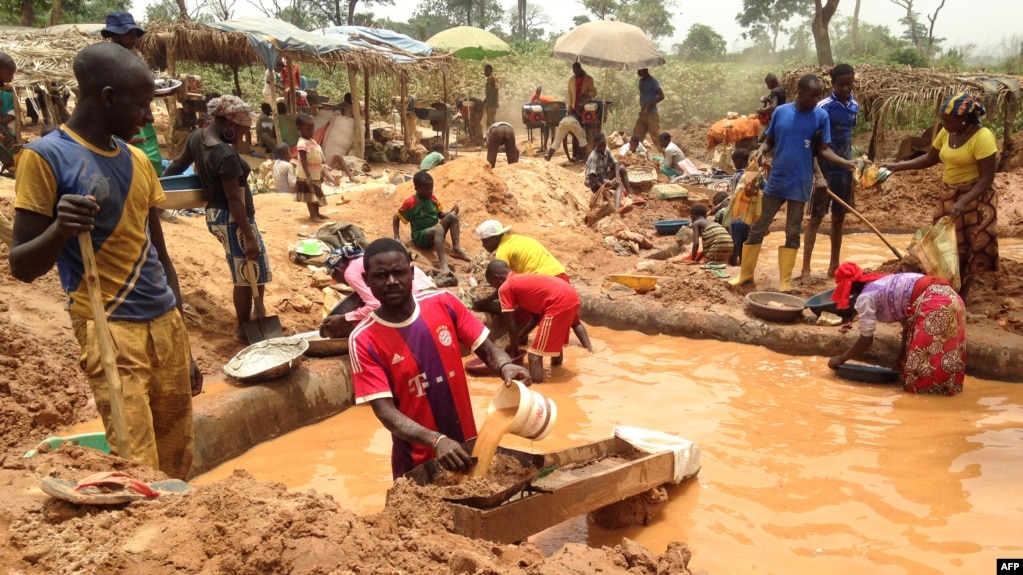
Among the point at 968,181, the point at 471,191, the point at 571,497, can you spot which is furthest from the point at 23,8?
the point at 571,497

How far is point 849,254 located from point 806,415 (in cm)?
559

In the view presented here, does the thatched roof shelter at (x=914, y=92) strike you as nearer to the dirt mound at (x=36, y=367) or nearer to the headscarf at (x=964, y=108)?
the headscarf at (x=964, y=108)

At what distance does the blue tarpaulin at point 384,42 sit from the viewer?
53.1ft

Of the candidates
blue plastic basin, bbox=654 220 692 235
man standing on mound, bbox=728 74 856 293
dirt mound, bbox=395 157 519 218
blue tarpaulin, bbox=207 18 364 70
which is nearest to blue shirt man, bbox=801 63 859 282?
man standing on mound, bbox=728 74 856 293

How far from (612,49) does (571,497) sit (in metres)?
13.9

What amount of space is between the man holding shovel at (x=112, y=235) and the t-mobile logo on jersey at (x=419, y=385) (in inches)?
36.5

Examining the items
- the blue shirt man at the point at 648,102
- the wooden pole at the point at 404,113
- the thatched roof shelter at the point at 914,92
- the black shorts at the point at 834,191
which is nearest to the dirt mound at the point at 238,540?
the black shorts at the point at 834,191

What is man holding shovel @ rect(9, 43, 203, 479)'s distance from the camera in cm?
243

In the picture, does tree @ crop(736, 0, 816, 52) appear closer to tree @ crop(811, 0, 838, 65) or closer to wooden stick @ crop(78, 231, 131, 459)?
tree @ crop(811, 0, 838, 65)

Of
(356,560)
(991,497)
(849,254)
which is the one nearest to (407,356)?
(356,560)

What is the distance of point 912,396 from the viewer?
5.13 m

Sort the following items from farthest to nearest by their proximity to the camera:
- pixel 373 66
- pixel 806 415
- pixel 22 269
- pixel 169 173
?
1. pixel 373 66
2. pixel 169 173
3. pixel 806 415
4. pixel 22 269

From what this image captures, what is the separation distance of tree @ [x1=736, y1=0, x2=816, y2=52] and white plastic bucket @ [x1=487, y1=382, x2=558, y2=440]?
158 feet

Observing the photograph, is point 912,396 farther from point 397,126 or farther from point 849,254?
point 397,126
